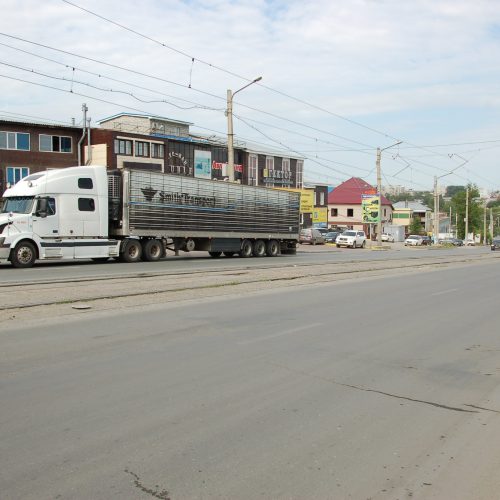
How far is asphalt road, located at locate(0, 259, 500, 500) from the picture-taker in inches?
145

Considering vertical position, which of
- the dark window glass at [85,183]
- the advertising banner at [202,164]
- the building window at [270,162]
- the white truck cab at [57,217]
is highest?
the building window at [270,162]

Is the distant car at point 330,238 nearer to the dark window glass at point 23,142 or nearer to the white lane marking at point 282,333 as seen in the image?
the dark window glass at point 23,142

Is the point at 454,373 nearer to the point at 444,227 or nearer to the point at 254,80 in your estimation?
the point at 254,80

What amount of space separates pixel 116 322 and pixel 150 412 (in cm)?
450

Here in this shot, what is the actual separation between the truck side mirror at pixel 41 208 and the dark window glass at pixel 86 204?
152 centimetres

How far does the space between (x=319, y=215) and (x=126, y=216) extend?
2393 inches

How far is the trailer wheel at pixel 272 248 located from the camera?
107ft

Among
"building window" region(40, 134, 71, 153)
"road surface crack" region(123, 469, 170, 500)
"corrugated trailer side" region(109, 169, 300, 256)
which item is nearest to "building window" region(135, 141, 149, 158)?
"building window" region(40, 134, 71, 153)

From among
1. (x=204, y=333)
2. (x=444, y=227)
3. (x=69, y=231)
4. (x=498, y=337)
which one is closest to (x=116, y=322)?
(x=204, y=333)

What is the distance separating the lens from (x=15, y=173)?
157 ft

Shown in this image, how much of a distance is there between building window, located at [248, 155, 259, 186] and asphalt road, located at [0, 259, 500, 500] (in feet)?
190

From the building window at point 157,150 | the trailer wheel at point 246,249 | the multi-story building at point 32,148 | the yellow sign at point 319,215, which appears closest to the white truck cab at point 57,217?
the trailer wheel at point 246,249

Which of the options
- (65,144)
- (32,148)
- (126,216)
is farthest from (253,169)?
(126,216)

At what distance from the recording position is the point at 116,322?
9.16m
